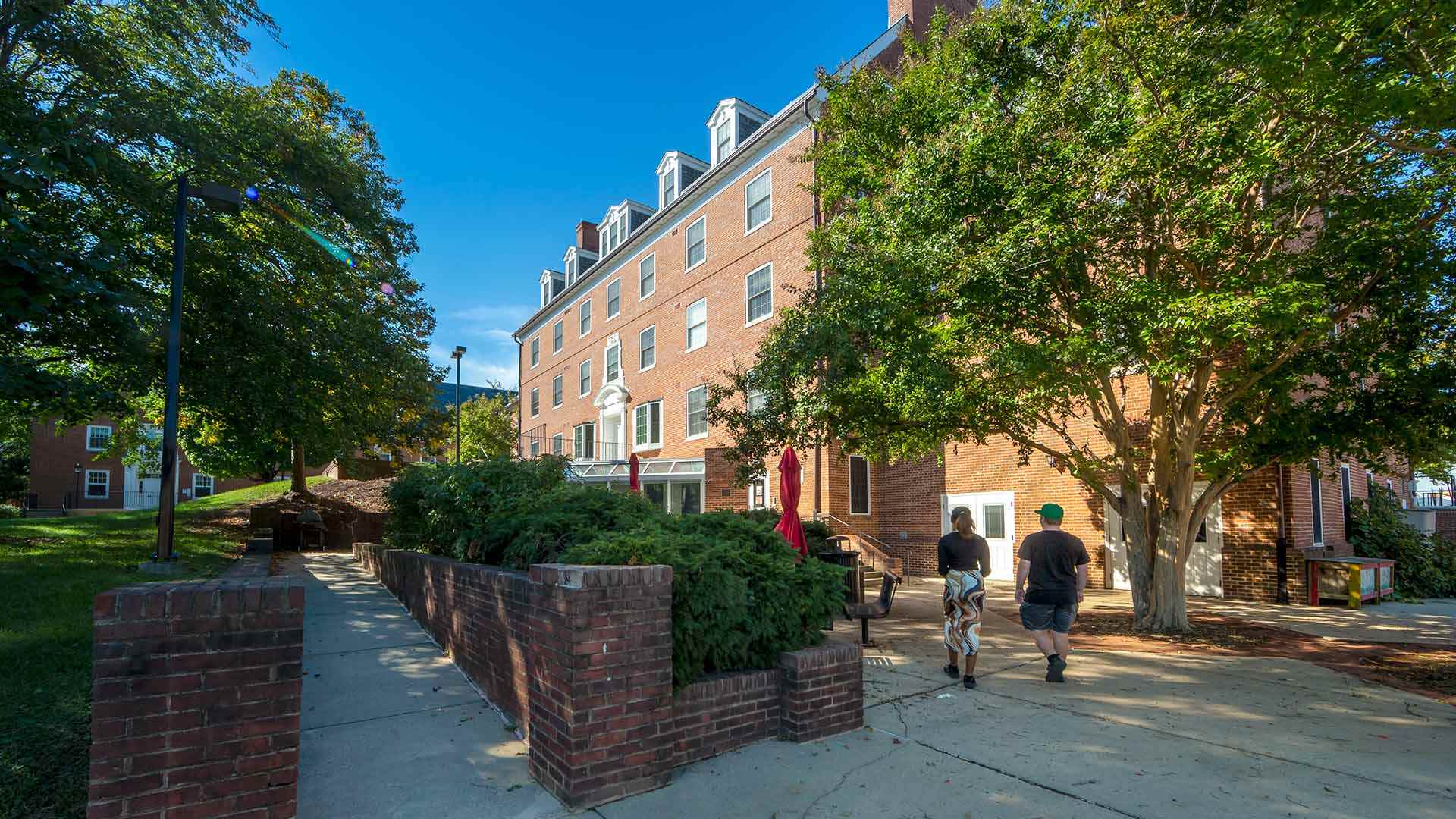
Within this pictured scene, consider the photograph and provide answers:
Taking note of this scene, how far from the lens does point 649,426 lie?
25.8 m

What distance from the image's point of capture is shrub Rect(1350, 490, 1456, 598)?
47.2 ft

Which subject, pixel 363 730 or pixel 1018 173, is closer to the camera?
pixel 363 730

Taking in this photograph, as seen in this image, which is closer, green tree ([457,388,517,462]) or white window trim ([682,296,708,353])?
white window trim ([682,296,708,353])

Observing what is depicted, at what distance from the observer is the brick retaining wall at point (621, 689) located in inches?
152

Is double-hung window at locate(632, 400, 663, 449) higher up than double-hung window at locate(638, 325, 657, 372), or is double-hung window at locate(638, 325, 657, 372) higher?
double-hung window at locate(638, 325, 657, 372)

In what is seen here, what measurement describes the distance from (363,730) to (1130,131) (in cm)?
954

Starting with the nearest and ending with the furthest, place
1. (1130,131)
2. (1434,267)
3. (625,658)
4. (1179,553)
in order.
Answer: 1. (625,658)
2. (1434,267)
3. (1130,131)
4. (1179,553)

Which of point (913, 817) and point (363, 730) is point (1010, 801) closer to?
point (913, 817)

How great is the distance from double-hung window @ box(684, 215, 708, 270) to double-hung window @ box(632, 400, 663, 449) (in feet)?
17.1

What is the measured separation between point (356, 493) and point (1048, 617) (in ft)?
62.6

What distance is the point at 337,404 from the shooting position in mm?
15008

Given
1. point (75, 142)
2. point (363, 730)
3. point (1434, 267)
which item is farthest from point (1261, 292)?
point (75, 142)

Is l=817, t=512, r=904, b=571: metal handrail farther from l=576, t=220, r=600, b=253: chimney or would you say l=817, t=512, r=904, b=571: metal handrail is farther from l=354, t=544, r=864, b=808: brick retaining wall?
l=576, t=220, r=600, b=253: chimney

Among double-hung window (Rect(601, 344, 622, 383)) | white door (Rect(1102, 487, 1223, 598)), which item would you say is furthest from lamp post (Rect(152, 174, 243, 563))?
double-hung window (Rect(601, 344, 622, 383))
